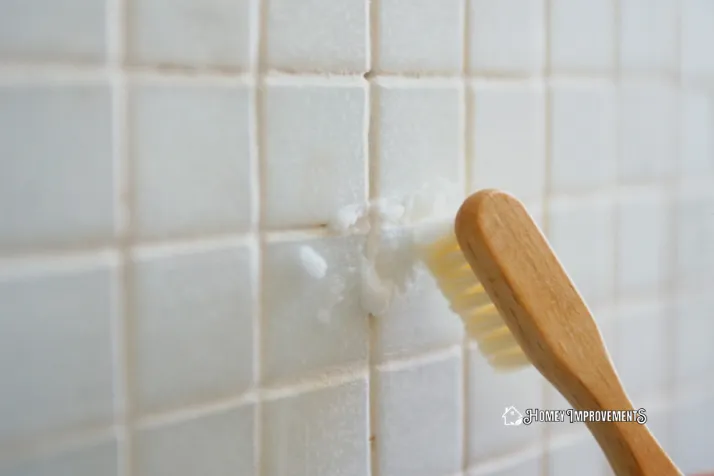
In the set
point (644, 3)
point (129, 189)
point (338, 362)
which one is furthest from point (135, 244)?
point (644, 3)

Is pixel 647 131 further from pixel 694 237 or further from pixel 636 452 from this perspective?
pixel 636 452

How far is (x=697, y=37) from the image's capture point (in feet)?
1.95

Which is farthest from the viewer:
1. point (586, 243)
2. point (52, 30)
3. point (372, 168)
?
point (586, 243)

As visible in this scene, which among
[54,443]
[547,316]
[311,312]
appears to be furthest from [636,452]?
[54,443]

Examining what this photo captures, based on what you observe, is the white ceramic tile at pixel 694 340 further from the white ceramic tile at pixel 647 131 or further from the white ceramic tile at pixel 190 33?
the white ceramic tile at pixel 190 33

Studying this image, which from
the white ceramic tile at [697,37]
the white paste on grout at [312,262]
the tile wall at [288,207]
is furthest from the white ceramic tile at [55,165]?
the white ceramic tile at [697,37]

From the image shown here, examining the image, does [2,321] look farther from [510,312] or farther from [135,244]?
[510,312]

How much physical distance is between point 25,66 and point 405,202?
21 centimetres

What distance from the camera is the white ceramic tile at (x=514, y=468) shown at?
486 millimetres

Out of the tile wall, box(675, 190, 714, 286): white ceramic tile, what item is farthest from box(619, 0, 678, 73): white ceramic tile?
box(675, 190, 714, 286): white ceramic tile

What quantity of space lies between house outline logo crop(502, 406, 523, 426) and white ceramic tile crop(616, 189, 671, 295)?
12 cm

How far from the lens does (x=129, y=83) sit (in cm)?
35

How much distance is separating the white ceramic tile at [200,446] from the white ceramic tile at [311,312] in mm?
30

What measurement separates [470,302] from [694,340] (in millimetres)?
264
